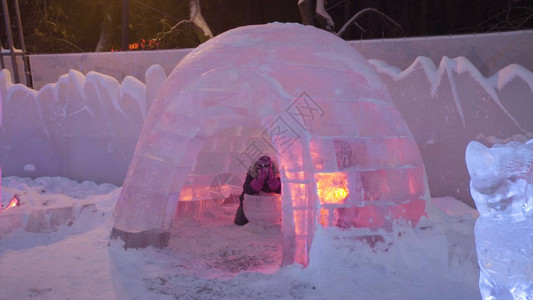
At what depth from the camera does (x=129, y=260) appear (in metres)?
4.15

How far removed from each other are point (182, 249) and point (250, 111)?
156 centimetres

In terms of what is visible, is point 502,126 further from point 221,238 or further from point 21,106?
point 21,106

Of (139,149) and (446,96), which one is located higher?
(446,96)

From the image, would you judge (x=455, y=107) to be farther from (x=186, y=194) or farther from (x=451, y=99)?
(x=186, y=194)

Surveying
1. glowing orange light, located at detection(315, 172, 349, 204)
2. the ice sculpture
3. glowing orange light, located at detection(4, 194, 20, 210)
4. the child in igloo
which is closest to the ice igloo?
glowing orange light, located at detection(315, 172, 349, 204)

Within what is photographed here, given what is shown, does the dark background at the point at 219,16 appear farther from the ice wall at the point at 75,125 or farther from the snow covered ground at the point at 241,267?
the snow covered ground at the point at 241,267

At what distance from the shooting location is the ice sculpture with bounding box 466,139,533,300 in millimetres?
2223

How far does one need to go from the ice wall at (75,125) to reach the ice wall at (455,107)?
3.61m

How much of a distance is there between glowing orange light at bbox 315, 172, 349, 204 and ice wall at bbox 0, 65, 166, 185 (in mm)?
4313

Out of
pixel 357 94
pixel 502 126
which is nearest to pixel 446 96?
pixel 502 126

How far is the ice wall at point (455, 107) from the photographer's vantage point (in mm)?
5957

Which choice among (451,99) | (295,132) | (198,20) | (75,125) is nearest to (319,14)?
(198,20)

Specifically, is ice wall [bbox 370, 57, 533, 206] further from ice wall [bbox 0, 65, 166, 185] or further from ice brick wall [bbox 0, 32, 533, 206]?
ice wall [bbox 0, 65, 166, 185]

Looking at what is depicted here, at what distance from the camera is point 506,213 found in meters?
2.25
